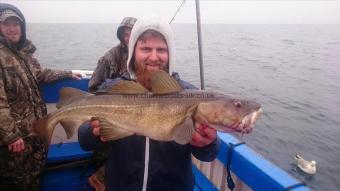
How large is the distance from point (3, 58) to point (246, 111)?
353cm

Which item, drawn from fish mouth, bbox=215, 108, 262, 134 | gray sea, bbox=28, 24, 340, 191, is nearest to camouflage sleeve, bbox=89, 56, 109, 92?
fish mouth, bbox=215, 108, 262, 134

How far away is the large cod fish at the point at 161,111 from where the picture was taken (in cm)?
258

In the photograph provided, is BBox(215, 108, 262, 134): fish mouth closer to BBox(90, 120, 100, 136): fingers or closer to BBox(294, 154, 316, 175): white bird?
BBox(90, 120, 100, 136): fingers

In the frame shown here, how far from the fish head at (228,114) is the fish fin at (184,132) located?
11 cm

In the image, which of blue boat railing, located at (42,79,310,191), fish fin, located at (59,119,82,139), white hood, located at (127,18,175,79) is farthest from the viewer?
blue boat railing, located at (42,79,310,191)

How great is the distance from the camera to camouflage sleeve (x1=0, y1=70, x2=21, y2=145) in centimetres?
421

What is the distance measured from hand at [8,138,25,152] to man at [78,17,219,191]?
5.82 ft

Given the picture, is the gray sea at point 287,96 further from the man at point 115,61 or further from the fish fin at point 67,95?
the fish fin at point 67,95

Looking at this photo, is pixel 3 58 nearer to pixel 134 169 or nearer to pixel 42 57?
pixel 134 169

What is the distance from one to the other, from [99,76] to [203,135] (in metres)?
3.49

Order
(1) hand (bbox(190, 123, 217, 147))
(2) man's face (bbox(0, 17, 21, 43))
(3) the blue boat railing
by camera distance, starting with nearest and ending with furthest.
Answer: (1) hand (bbox(190, 123, 217, 147)) → (3) the blue boat railing → (2) man's face (bbox(0, 17, 21, 43))

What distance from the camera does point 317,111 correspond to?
1764 cm

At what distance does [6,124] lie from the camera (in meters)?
4.23

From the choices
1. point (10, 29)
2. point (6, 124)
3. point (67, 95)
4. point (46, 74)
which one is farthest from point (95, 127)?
point (46, 74)
